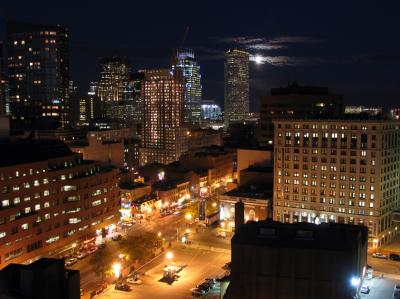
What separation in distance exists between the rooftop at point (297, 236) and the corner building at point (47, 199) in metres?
33.9

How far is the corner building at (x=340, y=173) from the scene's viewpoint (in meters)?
78.2

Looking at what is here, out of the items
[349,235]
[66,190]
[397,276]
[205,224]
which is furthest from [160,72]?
[349,235]

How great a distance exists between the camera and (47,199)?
68625mm

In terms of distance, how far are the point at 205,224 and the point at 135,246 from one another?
25197 millimetres

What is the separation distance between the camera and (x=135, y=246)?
219 ft

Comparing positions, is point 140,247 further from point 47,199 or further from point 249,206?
point 249,206

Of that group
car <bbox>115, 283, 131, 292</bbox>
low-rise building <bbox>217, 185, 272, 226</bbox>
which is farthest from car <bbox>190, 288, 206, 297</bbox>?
low-rise building <bbox>217, 185, 272, 226</bbox>

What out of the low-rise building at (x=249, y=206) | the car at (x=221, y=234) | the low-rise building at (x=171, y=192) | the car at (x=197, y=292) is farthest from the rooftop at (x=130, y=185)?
the car at (x=197, y=292)

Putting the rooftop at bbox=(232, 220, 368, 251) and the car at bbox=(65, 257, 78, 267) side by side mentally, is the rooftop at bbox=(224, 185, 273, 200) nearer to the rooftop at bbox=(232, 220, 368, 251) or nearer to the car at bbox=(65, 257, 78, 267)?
the car at bbox=(65, 257, 78, 267)

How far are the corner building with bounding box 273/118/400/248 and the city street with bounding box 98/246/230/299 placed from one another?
1989cm

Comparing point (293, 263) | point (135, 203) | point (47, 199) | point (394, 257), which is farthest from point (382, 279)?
point (135, 203)

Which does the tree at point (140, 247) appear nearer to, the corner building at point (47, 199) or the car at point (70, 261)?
the car at point (70, 261)

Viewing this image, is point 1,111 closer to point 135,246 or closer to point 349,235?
point 135,246

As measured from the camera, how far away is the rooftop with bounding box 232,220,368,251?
39.2 metres
